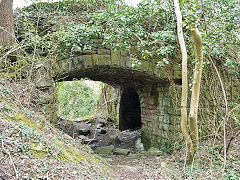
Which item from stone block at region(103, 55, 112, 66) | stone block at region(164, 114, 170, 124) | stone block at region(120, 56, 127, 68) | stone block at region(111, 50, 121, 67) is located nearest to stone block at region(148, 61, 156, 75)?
stone block at region(120, 56, 127, 68)

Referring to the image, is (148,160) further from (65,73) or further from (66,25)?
(66,25)

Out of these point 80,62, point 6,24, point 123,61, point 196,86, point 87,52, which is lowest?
point 196,86

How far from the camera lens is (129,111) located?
846 cm

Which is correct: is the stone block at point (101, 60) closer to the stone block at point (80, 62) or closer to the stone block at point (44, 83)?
the stone block at point (80, 62)

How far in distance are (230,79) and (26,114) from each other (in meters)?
5.02

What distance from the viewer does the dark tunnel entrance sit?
8234 mm

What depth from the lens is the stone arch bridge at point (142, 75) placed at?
408cm

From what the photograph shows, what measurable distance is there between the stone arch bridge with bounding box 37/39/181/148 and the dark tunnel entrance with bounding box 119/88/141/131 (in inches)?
71.0

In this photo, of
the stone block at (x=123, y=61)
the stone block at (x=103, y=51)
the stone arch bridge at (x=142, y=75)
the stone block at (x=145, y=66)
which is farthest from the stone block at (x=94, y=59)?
the stone block at (x=145, y=66)

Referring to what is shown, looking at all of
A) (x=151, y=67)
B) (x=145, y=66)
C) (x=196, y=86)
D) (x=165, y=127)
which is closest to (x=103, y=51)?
(x=145, y=66)

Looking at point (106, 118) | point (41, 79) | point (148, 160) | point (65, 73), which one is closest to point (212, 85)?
point (148, 160)

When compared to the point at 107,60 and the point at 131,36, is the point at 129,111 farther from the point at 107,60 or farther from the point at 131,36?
the point at 131,36

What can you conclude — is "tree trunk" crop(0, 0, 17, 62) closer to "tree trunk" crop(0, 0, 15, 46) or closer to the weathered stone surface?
"tree trunk" crop(0, 0, 15, 46)

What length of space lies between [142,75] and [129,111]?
3.71m
